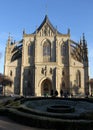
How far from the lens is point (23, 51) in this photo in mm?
67312

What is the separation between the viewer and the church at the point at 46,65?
2532 inches

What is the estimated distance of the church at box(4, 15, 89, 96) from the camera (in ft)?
211

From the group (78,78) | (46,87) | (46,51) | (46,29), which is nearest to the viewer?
(78,78)

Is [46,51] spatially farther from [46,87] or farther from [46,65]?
[46,87]

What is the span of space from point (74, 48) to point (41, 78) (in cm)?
1638

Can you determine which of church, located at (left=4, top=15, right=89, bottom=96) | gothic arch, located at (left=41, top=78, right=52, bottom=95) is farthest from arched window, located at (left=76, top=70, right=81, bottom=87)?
gothic arch, located at (left=41, top=78, right=52, bottom=95)

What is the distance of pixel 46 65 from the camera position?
65.1 metres

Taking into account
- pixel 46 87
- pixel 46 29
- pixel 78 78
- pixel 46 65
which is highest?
pixel 46 29

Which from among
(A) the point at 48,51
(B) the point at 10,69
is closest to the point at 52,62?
(A) the point at 48,51

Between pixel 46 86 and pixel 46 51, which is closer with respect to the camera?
pixel 46 86

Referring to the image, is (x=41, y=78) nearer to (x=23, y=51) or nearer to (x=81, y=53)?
(x=23, y=51)

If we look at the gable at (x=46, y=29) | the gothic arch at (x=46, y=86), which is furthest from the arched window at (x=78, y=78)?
the gable at (x=46, y=29)

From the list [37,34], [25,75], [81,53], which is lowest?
[25,75]

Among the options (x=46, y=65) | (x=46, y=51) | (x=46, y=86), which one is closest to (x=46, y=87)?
(x=46, y=86)
